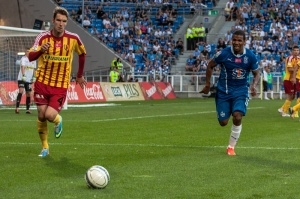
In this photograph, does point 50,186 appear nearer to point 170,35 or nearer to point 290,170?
point 290,170

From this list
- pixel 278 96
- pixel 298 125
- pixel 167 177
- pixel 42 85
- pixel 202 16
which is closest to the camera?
pixel 167 177

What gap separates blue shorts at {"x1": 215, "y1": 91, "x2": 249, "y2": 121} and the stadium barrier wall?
20608 millimetres

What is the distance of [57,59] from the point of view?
1379cm

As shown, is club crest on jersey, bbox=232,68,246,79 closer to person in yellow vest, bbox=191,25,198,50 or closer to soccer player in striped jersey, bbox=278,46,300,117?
soccer player in striped jersey, bbox=278,46,300,117

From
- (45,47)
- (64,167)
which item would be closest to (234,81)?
(45,47)

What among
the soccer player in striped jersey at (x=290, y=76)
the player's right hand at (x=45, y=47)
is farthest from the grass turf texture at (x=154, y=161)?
the soccer player in striped jersey at (x=290, y=76)

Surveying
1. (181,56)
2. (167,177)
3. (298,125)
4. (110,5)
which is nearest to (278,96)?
(181,56)

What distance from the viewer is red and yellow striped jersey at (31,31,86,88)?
13.7 m

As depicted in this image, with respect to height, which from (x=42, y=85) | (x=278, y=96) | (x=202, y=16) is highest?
(x=42, y=85)

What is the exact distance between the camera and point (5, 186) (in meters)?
10.2

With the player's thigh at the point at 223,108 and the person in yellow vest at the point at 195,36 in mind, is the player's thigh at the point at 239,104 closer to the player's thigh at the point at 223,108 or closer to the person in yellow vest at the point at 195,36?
the player's thigh at the point at 223,108

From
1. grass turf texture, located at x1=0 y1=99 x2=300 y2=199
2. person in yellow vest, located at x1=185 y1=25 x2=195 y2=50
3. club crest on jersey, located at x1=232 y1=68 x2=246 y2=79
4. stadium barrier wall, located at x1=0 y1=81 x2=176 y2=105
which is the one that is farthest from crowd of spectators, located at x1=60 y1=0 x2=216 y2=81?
club crest on jersey, located at x1=232 y1=68 x2=246 y2=79

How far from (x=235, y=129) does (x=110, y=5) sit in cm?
4359

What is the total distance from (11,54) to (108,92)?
535 cm
